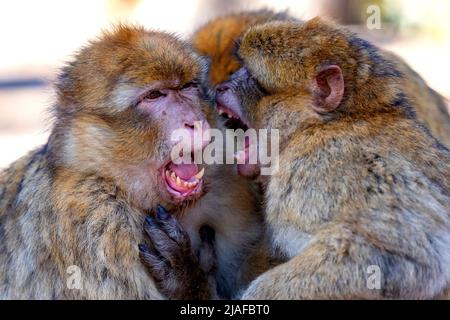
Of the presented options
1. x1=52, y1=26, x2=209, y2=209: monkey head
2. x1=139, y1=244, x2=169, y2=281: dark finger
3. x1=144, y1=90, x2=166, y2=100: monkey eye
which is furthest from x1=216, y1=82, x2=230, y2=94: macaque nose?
x1=139, y1=244, x2=169, y2=281: dark finger

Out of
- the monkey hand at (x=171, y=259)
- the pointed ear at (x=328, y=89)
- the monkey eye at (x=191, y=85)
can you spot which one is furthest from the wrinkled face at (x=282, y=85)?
the monkey hand at (x=171, y=259)

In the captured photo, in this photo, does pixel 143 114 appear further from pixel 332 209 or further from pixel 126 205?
pixel 332 209

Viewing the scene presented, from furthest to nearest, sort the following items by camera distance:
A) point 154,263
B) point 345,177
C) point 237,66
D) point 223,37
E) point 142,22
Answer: point 142,22 → point 223,37 → point 237,66 → point 154,263 → point 345,177

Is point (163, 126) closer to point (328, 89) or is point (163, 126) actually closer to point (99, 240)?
point (99, 240)

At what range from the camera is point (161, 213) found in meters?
3.75

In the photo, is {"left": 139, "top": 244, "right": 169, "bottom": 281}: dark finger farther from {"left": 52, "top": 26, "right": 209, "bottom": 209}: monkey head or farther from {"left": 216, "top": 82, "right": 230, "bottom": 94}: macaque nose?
{"left": 216, "top": 82, "right": 230, "bottom": 94}: macaque nose

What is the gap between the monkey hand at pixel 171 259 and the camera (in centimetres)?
369

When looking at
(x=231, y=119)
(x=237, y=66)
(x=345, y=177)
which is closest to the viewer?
(x=345, y=177)

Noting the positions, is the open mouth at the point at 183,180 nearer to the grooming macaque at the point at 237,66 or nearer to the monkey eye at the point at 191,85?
the monkey eye at the point at 191,85

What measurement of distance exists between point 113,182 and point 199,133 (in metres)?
0.42

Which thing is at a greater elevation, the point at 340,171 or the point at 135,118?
the point at 135,118

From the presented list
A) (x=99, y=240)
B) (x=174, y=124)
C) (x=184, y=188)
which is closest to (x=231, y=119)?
(x=174, y=124)

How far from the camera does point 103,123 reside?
388 centimetres

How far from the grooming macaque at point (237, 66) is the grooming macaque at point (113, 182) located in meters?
0.73
